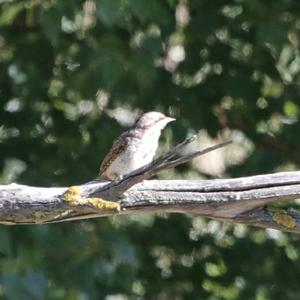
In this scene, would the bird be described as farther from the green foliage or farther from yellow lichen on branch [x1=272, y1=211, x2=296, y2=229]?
yellow lichen on branch [x1=272, y1=211, x2=296, y2=229]

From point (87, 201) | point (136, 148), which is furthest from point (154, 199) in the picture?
point (136, 148)

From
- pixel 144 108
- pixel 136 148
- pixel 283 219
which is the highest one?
pixel 144 108

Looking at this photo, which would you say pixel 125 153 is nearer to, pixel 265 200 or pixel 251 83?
pixel 251 83

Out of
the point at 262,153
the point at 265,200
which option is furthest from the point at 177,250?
the point at 265,200

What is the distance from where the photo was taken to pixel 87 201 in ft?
13.9

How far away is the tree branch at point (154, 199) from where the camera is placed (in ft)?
13.9

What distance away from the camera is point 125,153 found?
5938mm

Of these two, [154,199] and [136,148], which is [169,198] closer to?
[154,199]

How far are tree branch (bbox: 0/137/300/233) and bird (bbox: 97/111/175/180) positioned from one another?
5.00ft

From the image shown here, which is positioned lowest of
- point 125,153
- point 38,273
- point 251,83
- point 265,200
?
point 265,200

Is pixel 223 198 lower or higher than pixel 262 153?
lower

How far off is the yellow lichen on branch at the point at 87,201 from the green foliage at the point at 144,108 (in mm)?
1309

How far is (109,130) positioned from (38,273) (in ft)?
3.41

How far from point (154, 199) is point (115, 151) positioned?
1.67 metres
